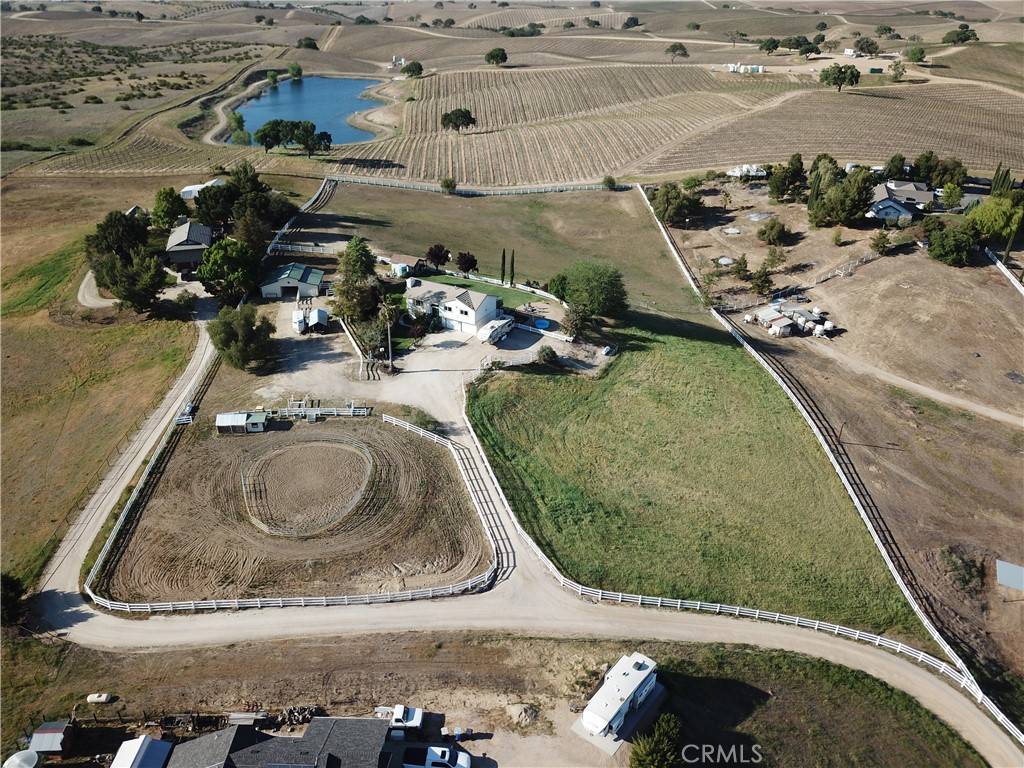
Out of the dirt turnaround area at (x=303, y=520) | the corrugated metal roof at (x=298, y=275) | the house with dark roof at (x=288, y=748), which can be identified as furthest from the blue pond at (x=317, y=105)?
the house with dark roof at (x=288, y=748)

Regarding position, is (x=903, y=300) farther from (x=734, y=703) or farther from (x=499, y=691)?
(x=499, y=691)

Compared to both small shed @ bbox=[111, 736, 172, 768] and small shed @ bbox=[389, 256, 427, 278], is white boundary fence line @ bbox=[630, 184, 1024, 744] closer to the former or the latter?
small shed @ bbox=[111, 736, 172, 768]

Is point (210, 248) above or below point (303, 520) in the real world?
above

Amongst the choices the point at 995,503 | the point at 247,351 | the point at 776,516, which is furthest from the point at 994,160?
the point at 247,351

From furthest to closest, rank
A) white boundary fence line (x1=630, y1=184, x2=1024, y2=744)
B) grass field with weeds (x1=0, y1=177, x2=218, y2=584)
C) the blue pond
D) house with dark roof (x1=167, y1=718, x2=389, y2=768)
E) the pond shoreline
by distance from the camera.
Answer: the blue pond
the pond shoreline
grass field with weeds (x1=0, y1=177, x2=218, y2=584)
white boundary fence line (x1=630, y1=184, x2=1024, y2=744)
house with dark roof (x1=167, y1=718, x2=389, y2=768)

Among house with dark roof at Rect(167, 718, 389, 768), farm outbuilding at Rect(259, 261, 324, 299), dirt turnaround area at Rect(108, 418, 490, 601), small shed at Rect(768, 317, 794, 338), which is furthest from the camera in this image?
farm outbuilding at Rect(259, 261, 324, 299)

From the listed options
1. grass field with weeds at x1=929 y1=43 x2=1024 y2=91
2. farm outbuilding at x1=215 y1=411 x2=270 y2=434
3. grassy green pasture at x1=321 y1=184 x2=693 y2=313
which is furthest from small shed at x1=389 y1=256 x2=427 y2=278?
grass field with weeds at x1=929 y1=43 x2=1024 y2=91

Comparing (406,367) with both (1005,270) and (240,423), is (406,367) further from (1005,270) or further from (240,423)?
(1005,270)

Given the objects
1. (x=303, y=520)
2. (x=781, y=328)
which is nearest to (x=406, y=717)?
(x=303, y=520)
